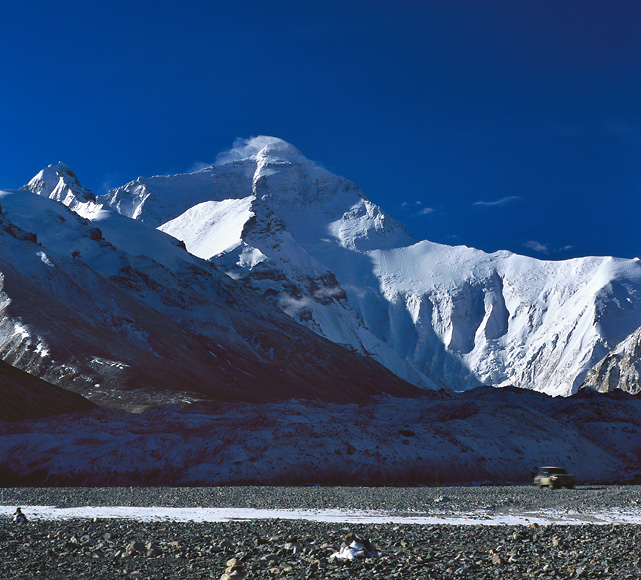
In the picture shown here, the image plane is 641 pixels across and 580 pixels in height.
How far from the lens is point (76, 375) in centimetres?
14188

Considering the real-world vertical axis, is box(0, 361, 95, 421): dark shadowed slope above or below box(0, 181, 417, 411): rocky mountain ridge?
below

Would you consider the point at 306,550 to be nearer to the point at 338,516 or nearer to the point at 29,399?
the point at 338,516

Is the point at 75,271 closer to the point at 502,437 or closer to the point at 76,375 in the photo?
the point at 76,375

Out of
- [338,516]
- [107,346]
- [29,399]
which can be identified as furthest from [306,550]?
[107,346]

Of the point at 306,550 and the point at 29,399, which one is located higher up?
the point at 29,399

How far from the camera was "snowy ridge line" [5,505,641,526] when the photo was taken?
34.3 m

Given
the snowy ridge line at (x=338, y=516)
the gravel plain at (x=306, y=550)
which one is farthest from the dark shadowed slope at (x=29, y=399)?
the gravel plain at (x=306, y=550)

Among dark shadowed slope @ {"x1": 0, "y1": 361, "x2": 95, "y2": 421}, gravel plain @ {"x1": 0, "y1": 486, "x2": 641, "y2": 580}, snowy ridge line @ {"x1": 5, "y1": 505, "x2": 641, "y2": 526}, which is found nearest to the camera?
gravel plain @ {"x1": 0, "y1": 486, "x2": 641, "y2": 580}

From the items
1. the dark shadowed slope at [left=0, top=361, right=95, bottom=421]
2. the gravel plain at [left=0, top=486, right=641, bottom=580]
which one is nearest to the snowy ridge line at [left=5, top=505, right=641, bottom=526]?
the gravel plain at [left=0, top=486, right=641, bottom=580]

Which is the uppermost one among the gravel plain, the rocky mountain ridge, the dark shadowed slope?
the rocky mountain ridge

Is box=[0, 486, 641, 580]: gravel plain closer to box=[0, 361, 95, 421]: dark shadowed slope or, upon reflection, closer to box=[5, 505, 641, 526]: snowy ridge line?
box=[5, 505, 641, 526]: snowy ridge line

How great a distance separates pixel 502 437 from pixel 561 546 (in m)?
53.0

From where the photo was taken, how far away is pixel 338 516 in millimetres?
36719

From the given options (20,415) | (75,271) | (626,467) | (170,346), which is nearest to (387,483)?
(626,467)
